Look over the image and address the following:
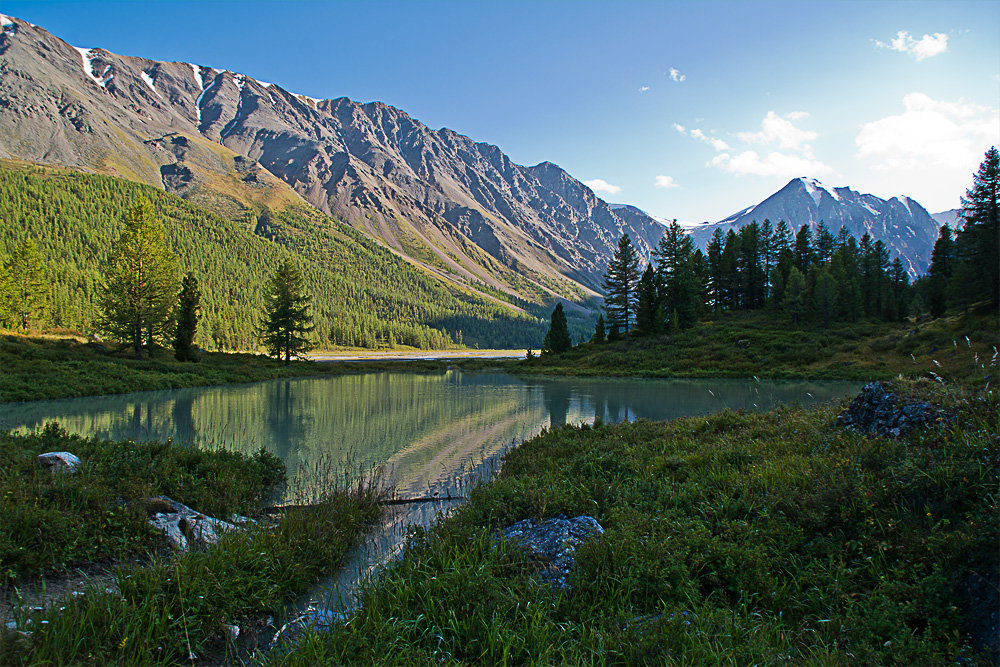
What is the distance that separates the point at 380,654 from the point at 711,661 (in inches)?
111

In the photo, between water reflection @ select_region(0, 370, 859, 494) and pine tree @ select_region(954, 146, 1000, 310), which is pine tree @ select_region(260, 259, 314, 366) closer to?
water reflection @ select_region(0, 370, 859, 494)

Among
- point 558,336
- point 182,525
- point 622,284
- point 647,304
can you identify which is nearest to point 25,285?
point 182,525

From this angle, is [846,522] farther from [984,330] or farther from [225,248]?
[225,248]

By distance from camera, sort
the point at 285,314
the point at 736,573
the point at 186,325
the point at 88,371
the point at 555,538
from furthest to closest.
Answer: the point at 285,314
the point at 186,325
the point at 88,371
the point at 555,538
the point at 736,573

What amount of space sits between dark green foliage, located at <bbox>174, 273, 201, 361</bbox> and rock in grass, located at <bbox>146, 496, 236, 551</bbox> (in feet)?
135

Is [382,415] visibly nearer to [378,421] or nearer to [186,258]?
[378,421]

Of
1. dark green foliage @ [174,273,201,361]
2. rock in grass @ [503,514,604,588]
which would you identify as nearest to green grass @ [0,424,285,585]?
rock in grass @ [503,514,604,588]

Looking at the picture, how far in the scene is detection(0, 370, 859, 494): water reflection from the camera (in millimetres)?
14409

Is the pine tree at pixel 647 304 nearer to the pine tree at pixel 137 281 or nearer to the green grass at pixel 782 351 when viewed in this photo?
the green grass at pixel 782 351

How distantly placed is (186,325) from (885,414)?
5012 cm

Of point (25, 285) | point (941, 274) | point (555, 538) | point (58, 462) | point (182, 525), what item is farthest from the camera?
point (941, 274)

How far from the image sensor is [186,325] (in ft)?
137

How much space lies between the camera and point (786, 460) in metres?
8.32

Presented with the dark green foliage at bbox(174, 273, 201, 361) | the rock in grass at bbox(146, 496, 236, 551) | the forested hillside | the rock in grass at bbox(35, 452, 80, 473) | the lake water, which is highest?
the forested hillside
